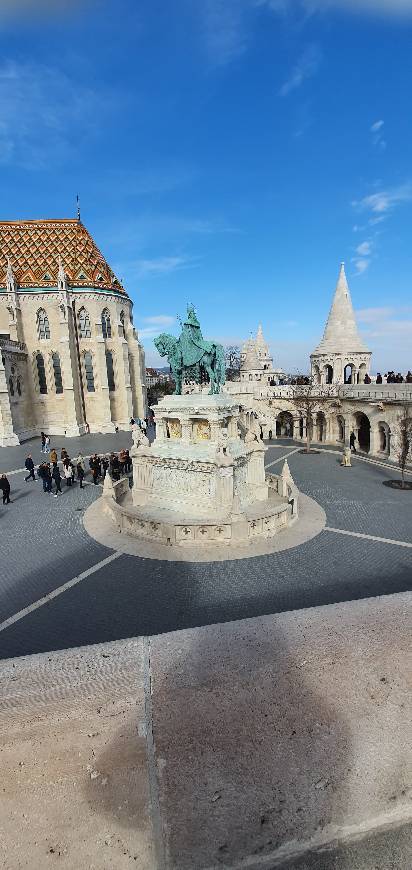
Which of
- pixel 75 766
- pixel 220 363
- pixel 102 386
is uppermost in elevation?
pixel 220 363

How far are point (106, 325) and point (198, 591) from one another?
3019 centimetres

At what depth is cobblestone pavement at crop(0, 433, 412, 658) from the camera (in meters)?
6.95

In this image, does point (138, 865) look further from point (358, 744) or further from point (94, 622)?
point (94, 622)

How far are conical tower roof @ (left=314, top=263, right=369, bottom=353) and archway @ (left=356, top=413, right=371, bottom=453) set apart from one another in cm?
656

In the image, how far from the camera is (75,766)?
3059 millimetres

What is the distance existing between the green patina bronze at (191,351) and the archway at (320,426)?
17869 millimetres

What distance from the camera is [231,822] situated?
2.68 meters

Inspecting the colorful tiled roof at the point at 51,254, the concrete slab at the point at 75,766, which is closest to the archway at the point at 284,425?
the colorful tiled roof at the point at 51,254

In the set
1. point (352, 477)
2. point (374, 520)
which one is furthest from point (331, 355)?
point (374, 520)

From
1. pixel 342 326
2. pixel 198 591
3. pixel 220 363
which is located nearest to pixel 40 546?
pixel 198 591

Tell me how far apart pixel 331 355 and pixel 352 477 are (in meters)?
15.0

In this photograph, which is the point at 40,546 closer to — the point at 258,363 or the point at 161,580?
the point at 161,580

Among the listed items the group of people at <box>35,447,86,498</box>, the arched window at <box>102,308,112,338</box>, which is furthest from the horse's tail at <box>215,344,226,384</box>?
the arched window at <box>102,308,112,338</box>

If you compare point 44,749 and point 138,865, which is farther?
point 44,749
